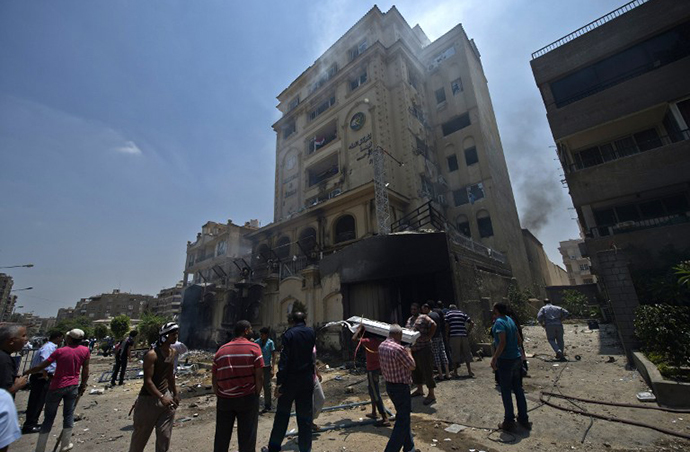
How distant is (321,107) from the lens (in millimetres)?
28281

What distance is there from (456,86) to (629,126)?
577 inches

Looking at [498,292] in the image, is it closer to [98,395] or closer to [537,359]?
[537,359]

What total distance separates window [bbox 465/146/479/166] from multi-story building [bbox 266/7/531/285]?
0.26 feet

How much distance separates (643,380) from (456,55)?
28.2 metres

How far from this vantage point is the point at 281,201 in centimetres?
2786

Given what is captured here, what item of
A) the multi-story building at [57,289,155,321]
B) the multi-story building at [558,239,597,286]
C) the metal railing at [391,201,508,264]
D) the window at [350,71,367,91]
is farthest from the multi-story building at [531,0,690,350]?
the multi-story building at [57,289,155,321]

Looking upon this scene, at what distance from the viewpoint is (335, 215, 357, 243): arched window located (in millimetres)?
19753

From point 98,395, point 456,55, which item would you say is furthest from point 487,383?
point 456,55

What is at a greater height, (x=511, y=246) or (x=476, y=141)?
(x=476, y=141)

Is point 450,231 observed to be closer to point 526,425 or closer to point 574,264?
point 526,425

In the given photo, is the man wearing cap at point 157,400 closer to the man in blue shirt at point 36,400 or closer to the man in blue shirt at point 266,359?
the man in blue shirt at point 266,359

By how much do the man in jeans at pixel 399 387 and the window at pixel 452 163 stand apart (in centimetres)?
2307

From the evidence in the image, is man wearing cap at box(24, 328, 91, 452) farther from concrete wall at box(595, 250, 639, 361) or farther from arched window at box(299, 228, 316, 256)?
arched window at box(299, 228, 316, 256)

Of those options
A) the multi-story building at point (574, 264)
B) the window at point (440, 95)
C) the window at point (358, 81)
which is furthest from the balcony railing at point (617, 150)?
the multi-story building at point (574, 264)
